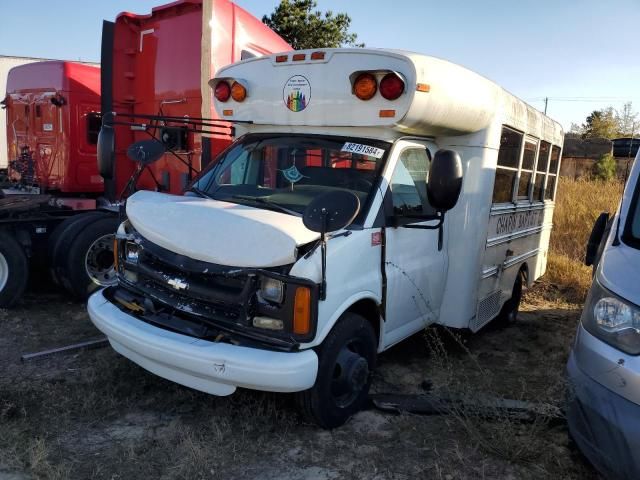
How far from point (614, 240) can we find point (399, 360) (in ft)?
7.64

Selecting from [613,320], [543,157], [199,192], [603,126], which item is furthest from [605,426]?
[603,126]

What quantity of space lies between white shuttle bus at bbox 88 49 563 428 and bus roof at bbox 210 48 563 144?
0.01 metres

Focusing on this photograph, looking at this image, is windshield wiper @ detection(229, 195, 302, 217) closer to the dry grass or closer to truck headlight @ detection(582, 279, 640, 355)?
truck headlight @ detection(582, 279, 640, 355)

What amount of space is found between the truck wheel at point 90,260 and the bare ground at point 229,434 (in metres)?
1.45

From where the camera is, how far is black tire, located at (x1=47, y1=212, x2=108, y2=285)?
5883mm

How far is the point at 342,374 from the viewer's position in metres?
3.49

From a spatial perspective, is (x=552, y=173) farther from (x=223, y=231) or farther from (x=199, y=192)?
(x=223, y=231)

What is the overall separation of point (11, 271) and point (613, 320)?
5.45 metres

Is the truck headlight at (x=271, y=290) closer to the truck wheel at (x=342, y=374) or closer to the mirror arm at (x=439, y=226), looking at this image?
the truck wheel at (x=342, y=374)

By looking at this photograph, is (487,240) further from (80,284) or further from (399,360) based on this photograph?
(80,284)

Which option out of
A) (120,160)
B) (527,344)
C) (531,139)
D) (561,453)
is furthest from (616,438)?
(120,160)

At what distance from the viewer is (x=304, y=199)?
3.82m

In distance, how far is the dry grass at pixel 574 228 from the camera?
8.27 metres

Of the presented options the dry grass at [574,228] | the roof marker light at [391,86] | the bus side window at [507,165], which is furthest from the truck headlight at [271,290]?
the dry grass at [574,228]
